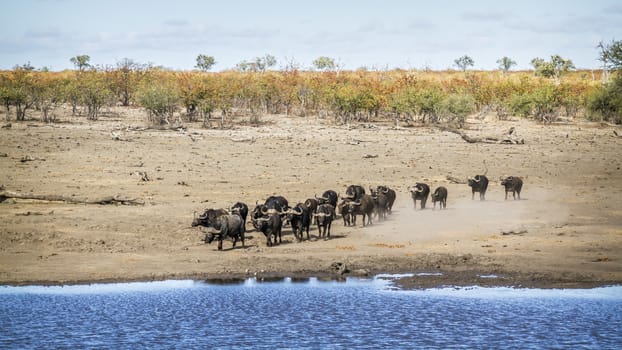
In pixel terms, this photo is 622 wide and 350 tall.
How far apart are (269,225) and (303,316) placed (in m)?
7.42

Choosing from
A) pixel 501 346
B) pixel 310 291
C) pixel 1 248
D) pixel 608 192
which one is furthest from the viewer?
pixel 608 192

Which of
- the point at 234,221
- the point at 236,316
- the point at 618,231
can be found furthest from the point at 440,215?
the point at 236,316

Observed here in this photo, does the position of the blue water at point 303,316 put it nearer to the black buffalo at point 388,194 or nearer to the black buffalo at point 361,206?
the black buffalo at point 361,206

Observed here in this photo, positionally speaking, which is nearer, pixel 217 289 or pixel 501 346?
pixel 501 346

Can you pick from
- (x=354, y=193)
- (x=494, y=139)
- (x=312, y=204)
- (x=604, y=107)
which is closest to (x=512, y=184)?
(x=354, y=193)

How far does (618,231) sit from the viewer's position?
1078 inches

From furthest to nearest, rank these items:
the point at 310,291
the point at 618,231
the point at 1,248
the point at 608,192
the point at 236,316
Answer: the point at 608,192
the point at 618,231
the point at 1,248
the point at 310,291
the point at 236,316

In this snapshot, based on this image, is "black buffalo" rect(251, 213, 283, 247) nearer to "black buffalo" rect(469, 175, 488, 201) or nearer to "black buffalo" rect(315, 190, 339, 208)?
"black buffalo" rect(315, 190, 339, 208)

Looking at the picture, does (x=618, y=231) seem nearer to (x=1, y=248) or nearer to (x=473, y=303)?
(x=473, y=303)

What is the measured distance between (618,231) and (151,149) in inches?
1002

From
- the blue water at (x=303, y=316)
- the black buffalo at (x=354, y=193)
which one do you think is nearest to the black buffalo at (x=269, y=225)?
the blue water at (x=303, y=316)

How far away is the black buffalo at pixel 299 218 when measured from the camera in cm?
2638

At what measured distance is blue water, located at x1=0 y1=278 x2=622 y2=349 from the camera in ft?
53.9

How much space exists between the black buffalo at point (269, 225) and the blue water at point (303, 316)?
13.5 feet
